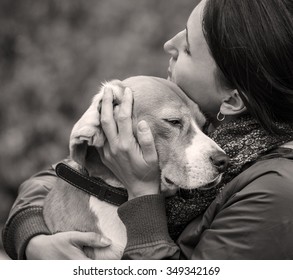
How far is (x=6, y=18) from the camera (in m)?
6.56

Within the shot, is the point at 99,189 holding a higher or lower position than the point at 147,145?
lower

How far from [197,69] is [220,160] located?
0.46 meters

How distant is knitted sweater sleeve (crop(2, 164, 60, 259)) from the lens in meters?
2.91

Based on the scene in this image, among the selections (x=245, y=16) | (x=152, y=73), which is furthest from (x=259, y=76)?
(x=152, y=73)

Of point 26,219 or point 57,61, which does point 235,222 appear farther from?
point 57,61

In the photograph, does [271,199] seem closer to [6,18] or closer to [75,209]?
[75,209]

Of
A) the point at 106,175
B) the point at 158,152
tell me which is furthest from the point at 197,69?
the point at 106,175

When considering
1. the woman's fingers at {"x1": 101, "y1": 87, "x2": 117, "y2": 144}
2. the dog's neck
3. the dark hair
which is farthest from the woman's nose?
the dog's neck

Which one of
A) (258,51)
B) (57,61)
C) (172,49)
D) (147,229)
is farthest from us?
(57,61)

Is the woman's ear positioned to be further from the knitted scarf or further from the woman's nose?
the woman's nose

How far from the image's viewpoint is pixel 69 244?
269cm

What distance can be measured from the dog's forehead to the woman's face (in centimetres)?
5

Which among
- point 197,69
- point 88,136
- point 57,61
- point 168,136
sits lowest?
point 57,61

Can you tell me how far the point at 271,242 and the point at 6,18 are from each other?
4.96 m
